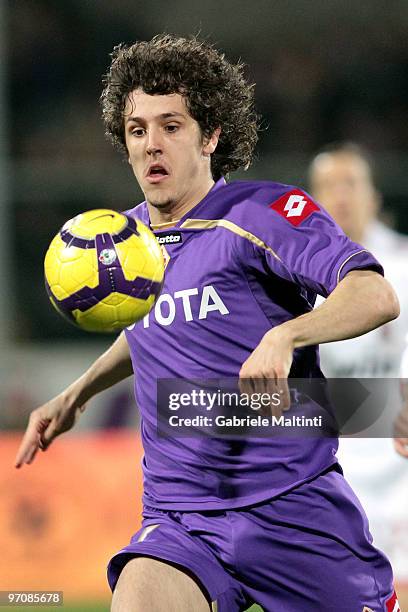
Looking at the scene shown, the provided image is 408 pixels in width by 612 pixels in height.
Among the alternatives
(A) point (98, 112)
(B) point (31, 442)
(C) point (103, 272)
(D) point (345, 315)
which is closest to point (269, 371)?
(D) point (345, 315)

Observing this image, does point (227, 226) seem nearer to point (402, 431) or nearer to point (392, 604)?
point (402, 431)

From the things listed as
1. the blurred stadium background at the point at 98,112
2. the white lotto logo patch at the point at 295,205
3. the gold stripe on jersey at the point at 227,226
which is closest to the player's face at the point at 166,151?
the gold stripe on jersey at the point at 227,226

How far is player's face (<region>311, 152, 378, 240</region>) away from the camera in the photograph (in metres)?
6.81

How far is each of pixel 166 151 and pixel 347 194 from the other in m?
3.08

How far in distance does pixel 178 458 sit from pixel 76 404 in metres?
0.76

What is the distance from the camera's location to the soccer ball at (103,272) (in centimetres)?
346

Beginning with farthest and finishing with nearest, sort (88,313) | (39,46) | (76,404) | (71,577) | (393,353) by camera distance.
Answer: (39,46) < (71,577) < (393,353) < (76,404) < (88,313)

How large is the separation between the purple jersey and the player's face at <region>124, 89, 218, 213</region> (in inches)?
7.0

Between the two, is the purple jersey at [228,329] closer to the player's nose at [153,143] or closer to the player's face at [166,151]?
the player's face at [166,151]

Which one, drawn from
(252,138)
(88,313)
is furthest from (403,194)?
(88,313)

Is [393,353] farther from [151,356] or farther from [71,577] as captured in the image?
[151,356]

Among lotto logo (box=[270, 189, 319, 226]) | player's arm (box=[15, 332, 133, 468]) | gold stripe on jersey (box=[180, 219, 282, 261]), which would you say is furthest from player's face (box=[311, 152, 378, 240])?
lotto logo (box=[270, 189, 319, 226])

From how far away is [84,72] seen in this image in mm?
11859

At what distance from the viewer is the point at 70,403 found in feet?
14.3
